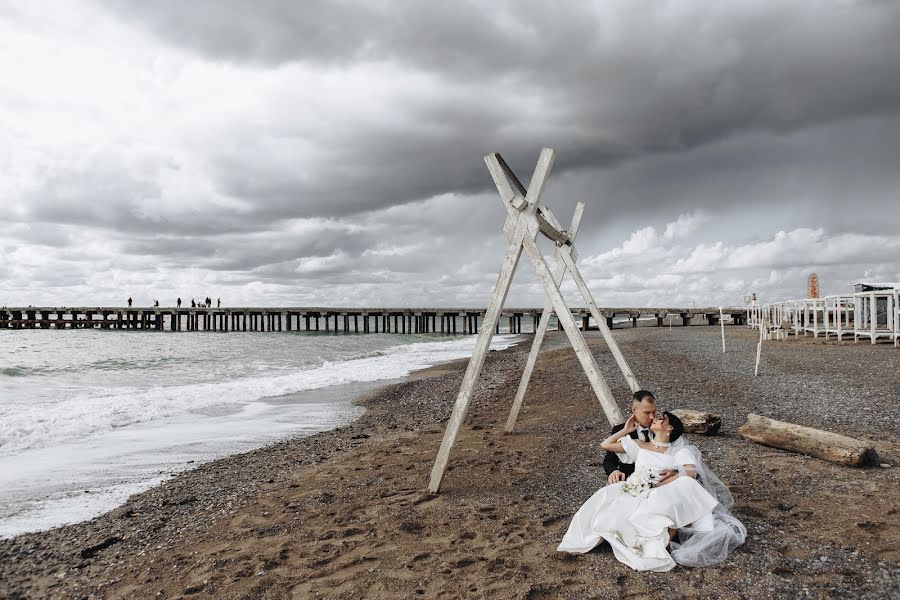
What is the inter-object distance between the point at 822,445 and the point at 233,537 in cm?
574

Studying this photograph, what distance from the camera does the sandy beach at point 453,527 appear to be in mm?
3361

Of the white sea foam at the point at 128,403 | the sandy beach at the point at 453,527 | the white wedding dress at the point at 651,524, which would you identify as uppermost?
the white wedding dress at the point at 651,524

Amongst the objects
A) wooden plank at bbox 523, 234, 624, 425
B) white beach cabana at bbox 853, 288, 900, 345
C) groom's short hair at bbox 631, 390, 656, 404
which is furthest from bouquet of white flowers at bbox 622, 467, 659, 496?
white beach cabana at bbox 853, 288, 900, 345

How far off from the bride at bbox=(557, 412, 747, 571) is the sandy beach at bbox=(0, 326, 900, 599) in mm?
104

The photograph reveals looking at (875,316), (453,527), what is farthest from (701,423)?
(875,316)

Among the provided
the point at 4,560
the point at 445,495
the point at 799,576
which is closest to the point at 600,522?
the point at 799,576

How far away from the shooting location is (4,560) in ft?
14.3

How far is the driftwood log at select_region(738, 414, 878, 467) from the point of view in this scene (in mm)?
5168

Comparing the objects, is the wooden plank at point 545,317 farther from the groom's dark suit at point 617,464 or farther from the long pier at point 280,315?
the long pier at point 280,315

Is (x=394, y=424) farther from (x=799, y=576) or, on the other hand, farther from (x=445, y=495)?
(x=799, y=576)

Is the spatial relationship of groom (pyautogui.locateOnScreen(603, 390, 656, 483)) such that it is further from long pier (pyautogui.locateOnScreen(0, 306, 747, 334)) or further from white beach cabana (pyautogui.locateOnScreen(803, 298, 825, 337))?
long pier (pyautogui.locateOnScreen(0, 306, 747, 334))

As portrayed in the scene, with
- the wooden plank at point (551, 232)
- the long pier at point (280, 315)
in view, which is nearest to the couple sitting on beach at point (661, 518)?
the wooden plank at point (551, 232)

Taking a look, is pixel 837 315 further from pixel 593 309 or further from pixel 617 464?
Answer: pixel 617 464

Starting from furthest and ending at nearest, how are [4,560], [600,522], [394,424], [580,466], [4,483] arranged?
[394,424] → [4,483] → [580,466] → [4,560] → [600,522]
